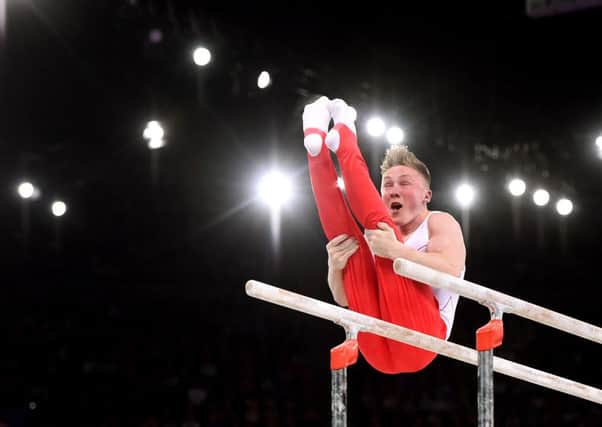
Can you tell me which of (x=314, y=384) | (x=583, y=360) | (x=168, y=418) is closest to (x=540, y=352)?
(x=583, y=360)

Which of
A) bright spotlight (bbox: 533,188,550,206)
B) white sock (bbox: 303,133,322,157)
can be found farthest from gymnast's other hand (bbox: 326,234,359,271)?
bright spotlight (bbox: 533,188,550,206)

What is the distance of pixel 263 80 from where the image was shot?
701 cm

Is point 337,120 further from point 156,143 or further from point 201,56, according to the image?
point 156,143

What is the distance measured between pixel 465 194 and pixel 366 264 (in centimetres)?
527

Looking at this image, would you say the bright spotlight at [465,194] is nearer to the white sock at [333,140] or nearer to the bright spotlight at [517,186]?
the bright spotlight at [517,186]

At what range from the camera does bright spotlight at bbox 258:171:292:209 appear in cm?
867

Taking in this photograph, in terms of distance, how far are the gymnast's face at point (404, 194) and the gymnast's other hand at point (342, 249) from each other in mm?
386

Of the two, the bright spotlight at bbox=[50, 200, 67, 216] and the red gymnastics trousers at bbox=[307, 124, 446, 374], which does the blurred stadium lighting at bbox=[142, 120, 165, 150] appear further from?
the red gymnastics trousers at bbox=[307, 124, 446, 374]

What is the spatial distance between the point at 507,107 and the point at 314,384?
13.4 ft

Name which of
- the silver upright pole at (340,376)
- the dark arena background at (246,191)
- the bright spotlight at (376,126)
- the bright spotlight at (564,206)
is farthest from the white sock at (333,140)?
the bright spotlight at (564,206)

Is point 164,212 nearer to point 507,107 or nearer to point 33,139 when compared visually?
→ point 33,139

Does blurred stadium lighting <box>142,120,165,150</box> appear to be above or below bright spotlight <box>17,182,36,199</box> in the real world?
above

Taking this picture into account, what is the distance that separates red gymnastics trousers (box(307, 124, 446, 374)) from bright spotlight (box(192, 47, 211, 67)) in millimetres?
3678

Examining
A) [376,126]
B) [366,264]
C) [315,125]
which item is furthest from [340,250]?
[376,126]
